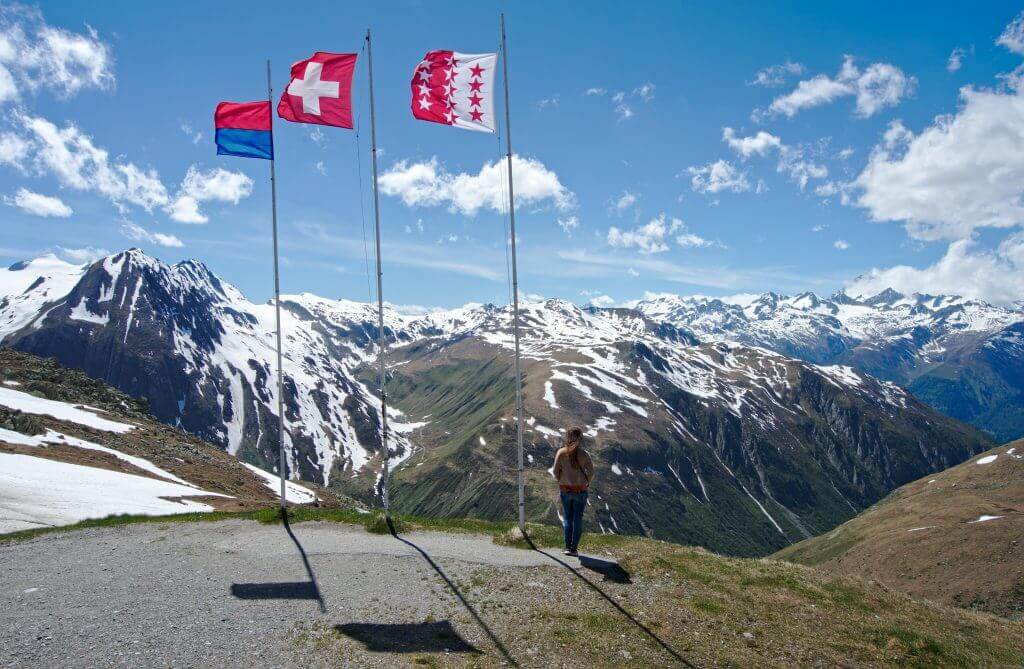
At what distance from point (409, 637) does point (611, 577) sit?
764cm

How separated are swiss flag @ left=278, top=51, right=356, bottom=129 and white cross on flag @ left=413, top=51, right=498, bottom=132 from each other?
135 inches

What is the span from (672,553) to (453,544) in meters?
8.73

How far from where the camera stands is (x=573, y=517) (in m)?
21.1

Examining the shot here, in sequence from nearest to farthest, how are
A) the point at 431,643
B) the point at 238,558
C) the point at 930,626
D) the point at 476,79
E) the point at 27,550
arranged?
the point at 431,643
the point at 930,626
the point at 238,558
the point at 27,550
the point at 476,79

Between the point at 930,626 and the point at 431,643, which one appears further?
A: the point at 930,626

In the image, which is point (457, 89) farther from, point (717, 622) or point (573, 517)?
point (717, 622)

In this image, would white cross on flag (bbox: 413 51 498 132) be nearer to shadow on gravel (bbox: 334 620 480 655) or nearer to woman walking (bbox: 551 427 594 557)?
woman walking (bbox: 551 427 594 557)

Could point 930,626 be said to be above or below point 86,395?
below

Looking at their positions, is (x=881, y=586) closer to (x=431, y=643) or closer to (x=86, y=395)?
(x=431, y=643)

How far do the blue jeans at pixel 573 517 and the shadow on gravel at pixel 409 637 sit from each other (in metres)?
6.98

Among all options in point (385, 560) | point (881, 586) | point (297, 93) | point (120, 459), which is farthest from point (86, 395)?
point (881, 586)

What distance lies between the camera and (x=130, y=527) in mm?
25281

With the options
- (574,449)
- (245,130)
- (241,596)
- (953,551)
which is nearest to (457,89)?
(245,130)

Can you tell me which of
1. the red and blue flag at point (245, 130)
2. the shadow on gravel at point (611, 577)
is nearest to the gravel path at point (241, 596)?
the shadow on gravel at point (611, 577)
